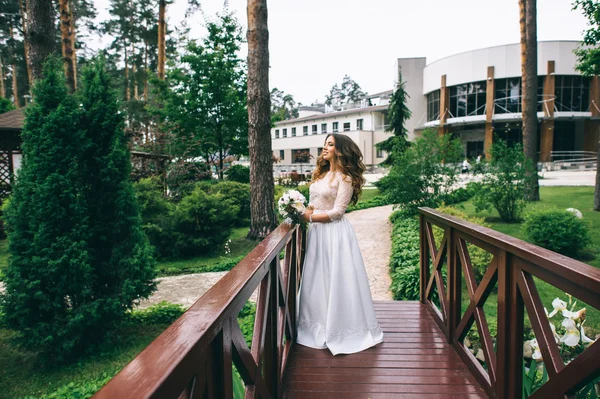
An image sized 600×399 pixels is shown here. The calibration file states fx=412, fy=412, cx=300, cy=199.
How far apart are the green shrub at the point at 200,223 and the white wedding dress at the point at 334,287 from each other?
5.84 metres

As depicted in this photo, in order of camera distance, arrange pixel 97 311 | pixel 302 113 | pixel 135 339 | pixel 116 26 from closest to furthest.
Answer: pixel 97 311
pixel 135 339
pixel 116 26
pixel 302 113

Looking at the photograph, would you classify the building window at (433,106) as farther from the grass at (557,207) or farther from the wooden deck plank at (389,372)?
the wooden deck plank at (389,372)

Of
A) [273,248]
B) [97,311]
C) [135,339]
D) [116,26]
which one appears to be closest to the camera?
[273,248]

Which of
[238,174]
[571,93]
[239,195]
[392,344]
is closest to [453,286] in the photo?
[392,344]

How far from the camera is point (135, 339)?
5129mm

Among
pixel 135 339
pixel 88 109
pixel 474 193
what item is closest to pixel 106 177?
pixel 88 109

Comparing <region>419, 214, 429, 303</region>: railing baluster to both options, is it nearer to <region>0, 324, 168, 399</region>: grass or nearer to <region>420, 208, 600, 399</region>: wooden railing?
<region>420, 208, 600, 399</region>: wooden railing

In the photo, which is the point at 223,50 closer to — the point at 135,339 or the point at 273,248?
the point at 135,339

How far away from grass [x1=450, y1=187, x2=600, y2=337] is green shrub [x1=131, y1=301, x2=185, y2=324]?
4.27 meters

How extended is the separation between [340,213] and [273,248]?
1302mm

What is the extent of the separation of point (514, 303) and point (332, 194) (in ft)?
6.03

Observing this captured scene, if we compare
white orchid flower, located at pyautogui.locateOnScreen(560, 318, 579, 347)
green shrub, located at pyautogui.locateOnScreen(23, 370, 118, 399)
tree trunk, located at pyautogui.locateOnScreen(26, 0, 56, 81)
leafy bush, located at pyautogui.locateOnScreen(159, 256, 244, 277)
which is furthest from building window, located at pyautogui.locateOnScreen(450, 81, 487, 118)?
green shrub, located at pyautogui.locateOnScreen(23, 370, 118, 399)

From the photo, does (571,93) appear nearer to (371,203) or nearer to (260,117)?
(371,203)

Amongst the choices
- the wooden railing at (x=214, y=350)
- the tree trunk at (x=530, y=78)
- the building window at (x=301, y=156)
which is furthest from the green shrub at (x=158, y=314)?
the building window at (x=301, y=156)
